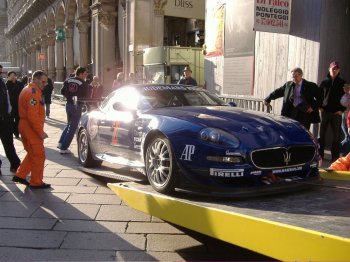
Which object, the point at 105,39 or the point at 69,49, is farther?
the point at 69,49

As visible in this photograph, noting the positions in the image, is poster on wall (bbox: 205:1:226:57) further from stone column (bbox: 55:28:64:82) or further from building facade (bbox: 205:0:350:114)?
stone column (bbox: 55:28:64:82)

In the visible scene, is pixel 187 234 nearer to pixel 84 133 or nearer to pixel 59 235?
pixel 59 235

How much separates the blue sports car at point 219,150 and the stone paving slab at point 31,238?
3.82 ft

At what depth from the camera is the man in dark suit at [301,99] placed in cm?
768

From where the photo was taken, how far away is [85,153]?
766 centimetres

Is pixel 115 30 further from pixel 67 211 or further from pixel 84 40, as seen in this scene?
pixel 67 211

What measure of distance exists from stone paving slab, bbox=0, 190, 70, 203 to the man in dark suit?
3.84m

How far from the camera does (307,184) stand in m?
4.41

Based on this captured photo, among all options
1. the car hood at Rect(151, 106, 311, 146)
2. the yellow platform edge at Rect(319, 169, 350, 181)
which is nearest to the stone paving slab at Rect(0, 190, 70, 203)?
the car hood at Rect(151, 106, 311, 146)

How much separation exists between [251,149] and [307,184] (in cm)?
69

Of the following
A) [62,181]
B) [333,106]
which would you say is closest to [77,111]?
[62,181]

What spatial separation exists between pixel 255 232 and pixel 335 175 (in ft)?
7.31

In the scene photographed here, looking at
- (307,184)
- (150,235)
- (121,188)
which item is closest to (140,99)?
(121,188)

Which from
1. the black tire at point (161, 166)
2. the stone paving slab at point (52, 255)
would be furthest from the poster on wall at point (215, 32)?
the stone paving slab at point (52, 255)
